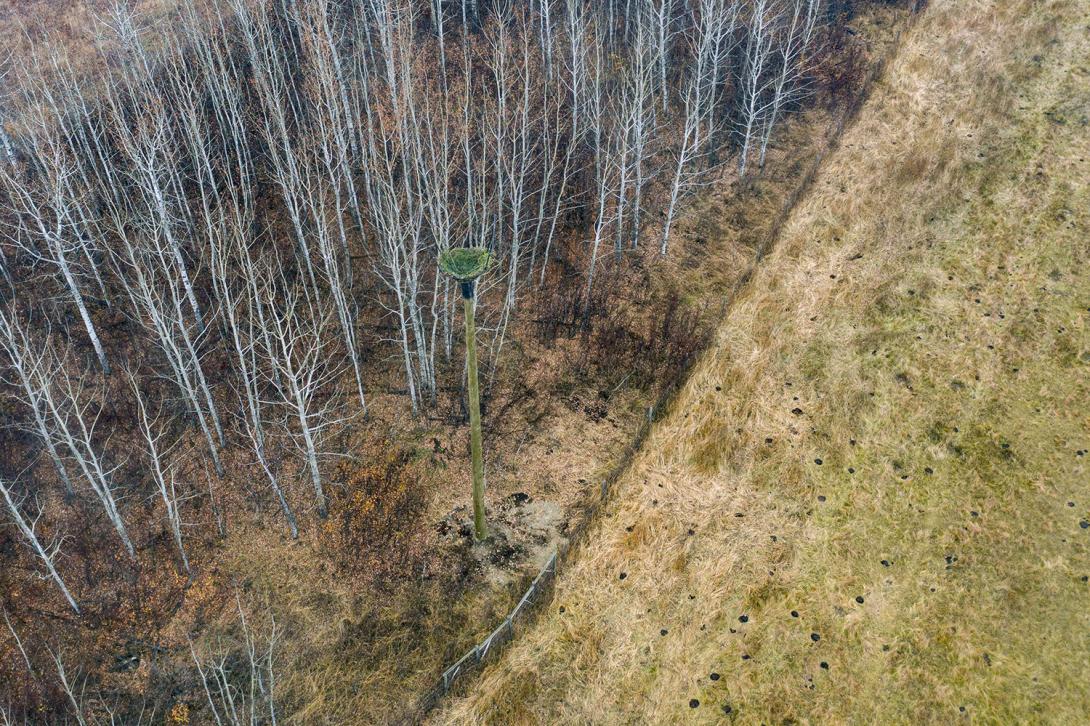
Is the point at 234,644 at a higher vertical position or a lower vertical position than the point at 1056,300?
lower

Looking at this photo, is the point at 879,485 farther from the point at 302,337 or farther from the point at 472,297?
the point at 302,337

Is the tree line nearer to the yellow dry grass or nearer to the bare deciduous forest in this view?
the bare deciduous forest

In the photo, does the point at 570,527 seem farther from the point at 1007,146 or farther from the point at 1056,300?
the point at 1007,146

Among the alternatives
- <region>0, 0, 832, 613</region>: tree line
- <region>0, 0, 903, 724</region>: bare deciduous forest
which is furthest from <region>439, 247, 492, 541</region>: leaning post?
<region>0, 0, 832, 613</region>: tree line

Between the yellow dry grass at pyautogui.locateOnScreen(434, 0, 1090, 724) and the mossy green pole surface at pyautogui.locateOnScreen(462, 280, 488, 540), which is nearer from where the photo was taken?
the mossy green pole surface at pyautogui.locateOnScreen(462, 280, 488, 540)

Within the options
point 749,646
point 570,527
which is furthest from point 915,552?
point 570,527

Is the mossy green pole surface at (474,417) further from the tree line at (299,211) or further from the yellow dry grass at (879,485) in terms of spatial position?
the tree line at (299,211)

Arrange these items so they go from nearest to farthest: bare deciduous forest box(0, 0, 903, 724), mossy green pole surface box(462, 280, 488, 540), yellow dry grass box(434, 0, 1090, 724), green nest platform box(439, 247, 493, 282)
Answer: green nest platform box(439, 247, 493, 282)
mossy green pole surface box(462, 280, 488, 540)
yellow dry grass box(434, 0, 1090, 724)
bare deciduous forest box(0, 0, 903, 724)
